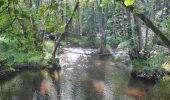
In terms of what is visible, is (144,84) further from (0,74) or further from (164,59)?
(0,74)

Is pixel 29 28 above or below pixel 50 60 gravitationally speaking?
above

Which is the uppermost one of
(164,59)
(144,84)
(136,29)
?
(136,29)

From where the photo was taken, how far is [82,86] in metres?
17.6

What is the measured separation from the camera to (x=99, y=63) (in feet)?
84.8

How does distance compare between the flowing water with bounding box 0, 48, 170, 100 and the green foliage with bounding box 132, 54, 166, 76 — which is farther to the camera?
the green foliage with bounding box 132, 54, 166, 76

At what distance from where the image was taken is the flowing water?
15.5 meters

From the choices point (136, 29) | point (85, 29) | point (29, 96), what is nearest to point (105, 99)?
point (29, 96)

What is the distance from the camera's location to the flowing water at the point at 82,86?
50.9 ft

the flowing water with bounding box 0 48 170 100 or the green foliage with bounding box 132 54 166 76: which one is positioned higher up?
the green foliage with bounding box 132 54 166 76

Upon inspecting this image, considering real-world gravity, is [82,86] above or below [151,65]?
below

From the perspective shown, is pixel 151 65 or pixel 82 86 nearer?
pixel 82 86

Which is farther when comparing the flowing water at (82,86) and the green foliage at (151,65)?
the green foliage at (151,65)

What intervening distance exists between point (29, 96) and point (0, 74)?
5490mm

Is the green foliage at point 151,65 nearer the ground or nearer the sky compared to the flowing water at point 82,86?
nearer the sky
